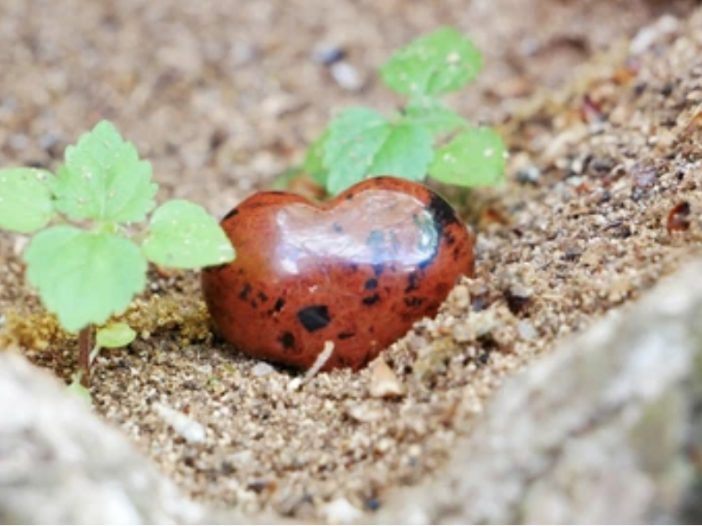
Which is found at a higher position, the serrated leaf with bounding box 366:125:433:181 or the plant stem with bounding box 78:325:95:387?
the serrated leaf with bounding box 366:125:433:181

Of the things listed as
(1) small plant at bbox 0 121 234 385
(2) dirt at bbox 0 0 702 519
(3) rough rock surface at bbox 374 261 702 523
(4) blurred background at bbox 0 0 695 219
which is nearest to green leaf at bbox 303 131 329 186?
(2) dirt at bbox 0 0 702 519

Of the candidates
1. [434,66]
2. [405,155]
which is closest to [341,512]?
[405,155]

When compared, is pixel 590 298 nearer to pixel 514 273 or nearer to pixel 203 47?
pixel 514 273

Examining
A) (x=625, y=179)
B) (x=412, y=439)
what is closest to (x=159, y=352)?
(x=412, y=439)

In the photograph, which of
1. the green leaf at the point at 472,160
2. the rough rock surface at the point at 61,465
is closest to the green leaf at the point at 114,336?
the rough rock surface at the point at 61,465

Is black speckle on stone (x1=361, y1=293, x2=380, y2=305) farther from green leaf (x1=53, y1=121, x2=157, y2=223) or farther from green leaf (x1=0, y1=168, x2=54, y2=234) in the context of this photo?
green leaf (x1=0, y1=168, x2=54, y2=234)

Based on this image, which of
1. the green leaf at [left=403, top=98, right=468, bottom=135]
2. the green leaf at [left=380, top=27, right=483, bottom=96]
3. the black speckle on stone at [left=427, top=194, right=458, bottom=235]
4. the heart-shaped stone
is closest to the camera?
the heart-shaped stone
